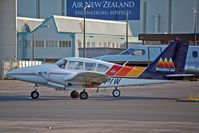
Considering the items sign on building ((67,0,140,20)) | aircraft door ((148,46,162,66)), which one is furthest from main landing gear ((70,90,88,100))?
sign on building ((67,0,140,20))

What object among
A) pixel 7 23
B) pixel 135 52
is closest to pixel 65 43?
pixel 7 23

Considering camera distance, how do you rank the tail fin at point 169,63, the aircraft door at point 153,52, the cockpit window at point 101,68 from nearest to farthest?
the cockpit window at point 101,68 → the tail fin at point 169,63 → the aircraft door at point 153,52

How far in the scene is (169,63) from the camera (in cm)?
2998

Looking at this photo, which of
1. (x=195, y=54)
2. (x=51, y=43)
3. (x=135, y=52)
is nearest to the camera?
(x=195, y=54)

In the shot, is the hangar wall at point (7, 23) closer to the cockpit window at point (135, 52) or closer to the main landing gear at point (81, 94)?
the cockpit window at point (135, 52)

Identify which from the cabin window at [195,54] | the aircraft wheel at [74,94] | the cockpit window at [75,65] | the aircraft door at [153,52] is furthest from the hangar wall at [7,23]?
the aircraft wheel at [74,94]

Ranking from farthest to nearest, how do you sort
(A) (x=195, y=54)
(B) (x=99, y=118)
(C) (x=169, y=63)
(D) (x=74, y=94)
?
1. (A) (x=195, y=54)
2. (C) (x=169, y=63)
3. (D) (x=74, y=94)
4. (B) (x=99, y=118)

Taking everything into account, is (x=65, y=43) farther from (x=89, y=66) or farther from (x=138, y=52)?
(x=89, y=66)

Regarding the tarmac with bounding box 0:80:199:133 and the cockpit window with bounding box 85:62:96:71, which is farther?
the cockpit window with bounding box 85:62:96:71

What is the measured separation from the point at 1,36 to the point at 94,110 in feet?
147

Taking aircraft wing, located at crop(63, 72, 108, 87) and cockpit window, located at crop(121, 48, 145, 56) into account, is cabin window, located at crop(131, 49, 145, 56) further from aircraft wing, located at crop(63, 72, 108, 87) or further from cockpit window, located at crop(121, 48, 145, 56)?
aircraft wing, located at crop(63, 72, 108, 87)

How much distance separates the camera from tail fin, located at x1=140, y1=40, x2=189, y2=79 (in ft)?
97.6

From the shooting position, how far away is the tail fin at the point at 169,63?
29734mm

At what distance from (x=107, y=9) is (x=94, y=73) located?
75.9m
